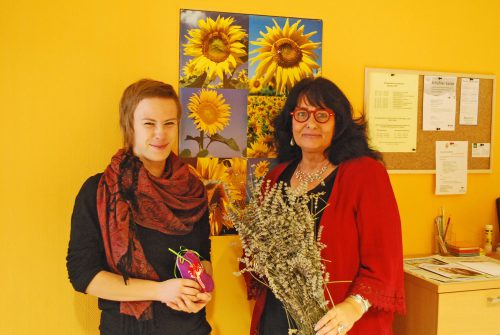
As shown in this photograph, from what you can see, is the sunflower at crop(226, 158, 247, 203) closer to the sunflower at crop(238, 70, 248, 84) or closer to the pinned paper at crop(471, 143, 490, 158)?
the sunflower at crop(238, 70, 248, 84)

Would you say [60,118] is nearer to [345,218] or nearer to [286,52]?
[286,52]

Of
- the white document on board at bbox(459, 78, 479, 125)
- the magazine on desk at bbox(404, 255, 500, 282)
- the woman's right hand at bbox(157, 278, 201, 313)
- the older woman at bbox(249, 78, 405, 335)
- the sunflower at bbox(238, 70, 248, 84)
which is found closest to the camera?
the woman's right hand at bbox(157, 278, 201, 313)

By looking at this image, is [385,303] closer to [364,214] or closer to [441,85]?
[364,214]

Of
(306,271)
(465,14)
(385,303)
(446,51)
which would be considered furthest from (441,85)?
(306,271)

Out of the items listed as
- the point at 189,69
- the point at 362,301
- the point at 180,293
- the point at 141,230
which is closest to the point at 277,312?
the point at 362,301

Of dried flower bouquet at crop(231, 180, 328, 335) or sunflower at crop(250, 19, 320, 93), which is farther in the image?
sunflower at crop(250, 19, 320, 93)

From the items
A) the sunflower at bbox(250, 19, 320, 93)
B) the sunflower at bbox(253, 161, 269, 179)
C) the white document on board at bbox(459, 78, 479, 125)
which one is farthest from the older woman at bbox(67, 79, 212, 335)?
the white document on board at bbox(459, 78, 479, 125)

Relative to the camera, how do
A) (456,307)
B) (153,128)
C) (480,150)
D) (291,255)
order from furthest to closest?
(480,150), (456,307), (153,128), (291,255)

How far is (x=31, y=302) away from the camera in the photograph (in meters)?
1.86

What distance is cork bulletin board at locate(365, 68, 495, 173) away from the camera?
2260mm

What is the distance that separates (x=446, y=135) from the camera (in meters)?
2.32

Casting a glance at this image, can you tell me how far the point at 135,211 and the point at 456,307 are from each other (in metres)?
1.43

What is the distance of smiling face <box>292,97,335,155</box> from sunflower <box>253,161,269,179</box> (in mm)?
354

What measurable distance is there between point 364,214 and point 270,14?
1.08 meters
